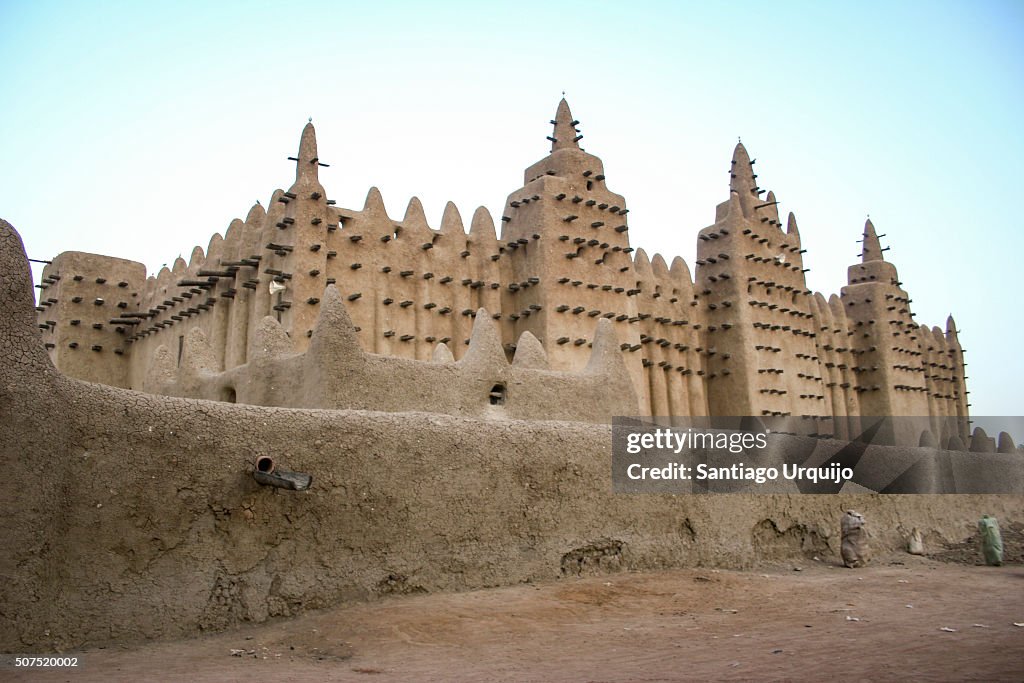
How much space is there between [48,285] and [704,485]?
1735cm

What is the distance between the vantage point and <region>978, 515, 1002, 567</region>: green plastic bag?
1560cm

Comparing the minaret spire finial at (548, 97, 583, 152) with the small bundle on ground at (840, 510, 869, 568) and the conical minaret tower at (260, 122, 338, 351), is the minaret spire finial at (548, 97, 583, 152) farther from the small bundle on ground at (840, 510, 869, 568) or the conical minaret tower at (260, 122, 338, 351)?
the small bundle on ground at (840, 510, 869, 568)

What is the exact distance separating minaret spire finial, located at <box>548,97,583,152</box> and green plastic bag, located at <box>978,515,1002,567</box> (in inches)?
516

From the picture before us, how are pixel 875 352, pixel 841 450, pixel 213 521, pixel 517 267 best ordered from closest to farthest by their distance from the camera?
pixel 213 521 < pixel 841 450 < pixel 517 267 < pixel 875 352

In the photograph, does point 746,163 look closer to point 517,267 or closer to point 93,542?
point 517,267

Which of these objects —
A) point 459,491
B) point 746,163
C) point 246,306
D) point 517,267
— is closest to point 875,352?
point 746,163

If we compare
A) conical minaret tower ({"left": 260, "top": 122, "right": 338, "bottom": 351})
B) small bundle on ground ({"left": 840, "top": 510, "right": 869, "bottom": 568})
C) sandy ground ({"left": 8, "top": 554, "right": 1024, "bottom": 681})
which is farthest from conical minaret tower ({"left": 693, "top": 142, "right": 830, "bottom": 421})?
sandy ground ({"left": 8, "top": 554, "right": 1024, "bottom": 681})

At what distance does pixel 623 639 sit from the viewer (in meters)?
8.52

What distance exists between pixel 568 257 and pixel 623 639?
1427 centimetres

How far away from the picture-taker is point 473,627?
8539mm

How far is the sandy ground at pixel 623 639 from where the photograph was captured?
6812mm

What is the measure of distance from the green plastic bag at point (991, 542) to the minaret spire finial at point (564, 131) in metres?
13.1

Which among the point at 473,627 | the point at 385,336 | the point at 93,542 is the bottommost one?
the point at 473,627

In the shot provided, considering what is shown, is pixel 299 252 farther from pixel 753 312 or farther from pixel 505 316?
pixel 753 312
